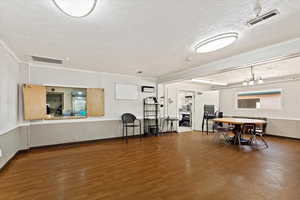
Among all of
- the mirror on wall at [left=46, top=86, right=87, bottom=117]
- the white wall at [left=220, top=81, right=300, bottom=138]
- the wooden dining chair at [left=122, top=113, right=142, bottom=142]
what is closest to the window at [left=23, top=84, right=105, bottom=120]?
the mirror on wall at [left=46, top=86, right=87, bottom=117]

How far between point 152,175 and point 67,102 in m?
4.61

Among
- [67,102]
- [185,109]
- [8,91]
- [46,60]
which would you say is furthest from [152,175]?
[185,109]

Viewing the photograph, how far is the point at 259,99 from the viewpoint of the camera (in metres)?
6.52

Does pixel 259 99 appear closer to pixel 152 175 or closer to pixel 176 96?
pixel 176 96

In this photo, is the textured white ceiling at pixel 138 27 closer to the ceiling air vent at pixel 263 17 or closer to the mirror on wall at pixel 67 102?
the ceiling air vent at pixel 263 17

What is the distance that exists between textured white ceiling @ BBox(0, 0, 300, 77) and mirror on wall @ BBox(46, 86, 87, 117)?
1.99 meters

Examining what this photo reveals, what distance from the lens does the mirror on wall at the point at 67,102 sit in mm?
5176

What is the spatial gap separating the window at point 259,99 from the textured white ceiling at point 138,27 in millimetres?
4339

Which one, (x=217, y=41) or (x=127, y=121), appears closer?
(x=217, y=41)

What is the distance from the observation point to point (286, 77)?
5.73 m

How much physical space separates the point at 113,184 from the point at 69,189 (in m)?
0.64

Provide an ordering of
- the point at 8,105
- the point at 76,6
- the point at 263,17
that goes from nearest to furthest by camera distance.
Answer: the point at 76,6 → the point at 263,17 → the point at 8,105

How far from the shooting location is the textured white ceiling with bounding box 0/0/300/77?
1.77 meters

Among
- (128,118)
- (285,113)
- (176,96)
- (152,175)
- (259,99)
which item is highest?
(176,96)
